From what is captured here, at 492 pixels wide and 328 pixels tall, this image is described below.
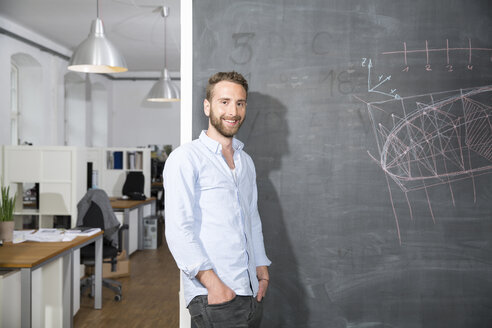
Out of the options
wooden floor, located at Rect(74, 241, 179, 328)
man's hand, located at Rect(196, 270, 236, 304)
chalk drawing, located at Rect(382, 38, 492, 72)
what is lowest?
wooden floor, located at Rect(74, 241, 179, 328)

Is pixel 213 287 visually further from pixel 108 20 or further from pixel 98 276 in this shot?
pixel 108 20

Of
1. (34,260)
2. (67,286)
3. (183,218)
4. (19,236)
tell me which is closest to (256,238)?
(183,218)

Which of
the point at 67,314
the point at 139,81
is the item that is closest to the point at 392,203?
the point at 67,314

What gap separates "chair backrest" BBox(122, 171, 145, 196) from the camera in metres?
7.97

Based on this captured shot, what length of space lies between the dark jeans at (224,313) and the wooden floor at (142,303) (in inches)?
100

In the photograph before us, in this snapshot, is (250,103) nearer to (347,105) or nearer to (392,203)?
(347,105)

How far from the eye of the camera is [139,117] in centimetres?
1313

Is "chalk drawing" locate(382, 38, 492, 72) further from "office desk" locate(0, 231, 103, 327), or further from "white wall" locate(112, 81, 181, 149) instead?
"white wall" locate(112, 81, 181, 149)

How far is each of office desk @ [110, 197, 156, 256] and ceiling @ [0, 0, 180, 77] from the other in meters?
2.74

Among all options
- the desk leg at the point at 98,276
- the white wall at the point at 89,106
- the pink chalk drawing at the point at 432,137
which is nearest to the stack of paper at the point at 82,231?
the desk leg at the point at 98,276

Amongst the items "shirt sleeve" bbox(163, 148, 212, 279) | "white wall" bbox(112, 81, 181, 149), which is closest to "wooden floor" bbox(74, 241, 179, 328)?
"shirt sleeve" bbox(163, 148, 212, 279)

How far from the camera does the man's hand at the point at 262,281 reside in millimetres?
2174

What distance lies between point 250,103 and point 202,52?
1.20 ft

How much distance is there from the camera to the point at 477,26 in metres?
2.70
